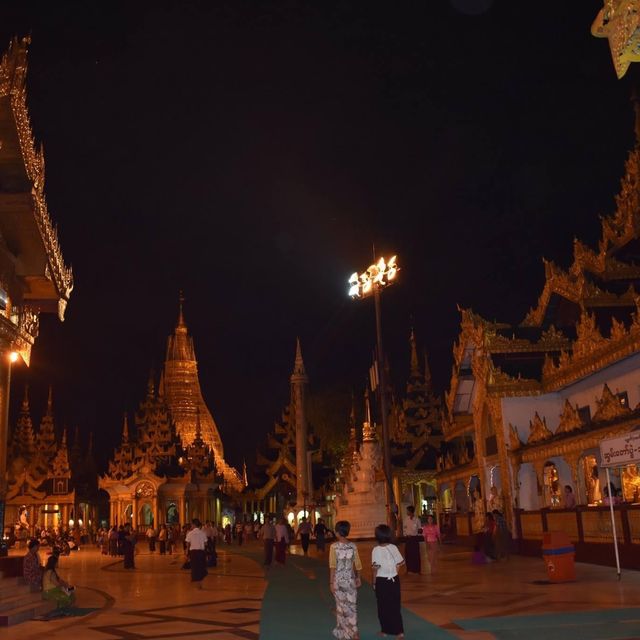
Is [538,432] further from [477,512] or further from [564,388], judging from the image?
[477,512]

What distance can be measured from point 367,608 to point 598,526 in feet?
25.1

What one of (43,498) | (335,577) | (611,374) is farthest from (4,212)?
(43,498)

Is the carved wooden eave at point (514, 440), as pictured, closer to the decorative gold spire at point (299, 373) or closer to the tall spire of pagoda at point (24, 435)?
the decorative gold spire at point (299, 373)

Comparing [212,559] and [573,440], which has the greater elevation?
[573,440]

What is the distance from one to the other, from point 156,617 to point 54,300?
26.9ft

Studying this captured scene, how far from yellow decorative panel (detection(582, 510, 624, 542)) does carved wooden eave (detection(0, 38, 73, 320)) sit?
41.2 ft

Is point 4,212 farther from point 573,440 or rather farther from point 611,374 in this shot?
point 611,374

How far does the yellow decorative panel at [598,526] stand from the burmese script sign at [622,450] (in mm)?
2345

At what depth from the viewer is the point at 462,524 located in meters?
28.8

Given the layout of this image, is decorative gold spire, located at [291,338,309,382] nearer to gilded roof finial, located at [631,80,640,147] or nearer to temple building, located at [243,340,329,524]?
temple building, located at [243,340,329,524]

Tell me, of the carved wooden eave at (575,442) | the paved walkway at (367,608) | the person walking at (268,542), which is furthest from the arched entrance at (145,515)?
the paved walkway at (367,608)

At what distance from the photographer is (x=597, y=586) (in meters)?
12.9

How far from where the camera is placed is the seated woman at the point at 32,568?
42.8 ft

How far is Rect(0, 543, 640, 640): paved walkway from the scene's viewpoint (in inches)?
366
